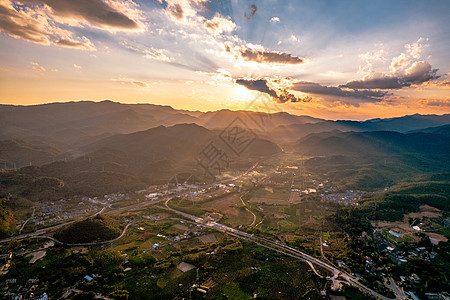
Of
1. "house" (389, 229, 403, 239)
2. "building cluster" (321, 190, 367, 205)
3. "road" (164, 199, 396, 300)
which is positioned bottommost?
"building cluster" (321, 190, 367, 205)

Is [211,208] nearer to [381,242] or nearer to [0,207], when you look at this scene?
[381,242]

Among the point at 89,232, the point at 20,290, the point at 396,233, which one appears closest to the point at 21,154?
the point at 89,232

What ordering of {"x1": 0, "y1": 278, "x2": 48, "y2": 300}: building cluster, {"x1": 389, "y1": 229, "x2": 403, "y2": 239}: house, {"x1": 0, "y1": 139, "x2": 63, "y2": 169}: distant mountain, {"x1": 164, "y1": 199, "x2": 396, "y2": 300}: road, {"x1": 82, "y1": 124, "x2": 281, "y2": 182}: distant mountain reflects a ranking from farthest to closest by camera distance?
{"x1": 0, "y1": 139, "x2": 63, "y2": 169}: distant mountain, {"x1": 82, "y1": 124, "x2": 281, "y2": 182}: distant mountain, {"x1": 389, "y1": 229, "x2": 403, "y2": 239}: house, {"x1": 164, "y1": 199, "x2": 396, "y2": 300}: road, {"x1": 0, "y1": 278, "x2": 48, "y2": 300}: building cluster

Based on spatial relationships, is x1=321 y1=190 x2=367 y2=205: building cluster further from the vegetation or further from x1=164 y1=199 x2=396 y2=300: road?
the vegetation

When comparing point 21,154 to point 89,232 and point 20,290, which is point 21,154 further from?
point 20,290

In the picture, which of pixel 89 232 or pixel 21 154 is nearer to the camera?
pixel 89 232

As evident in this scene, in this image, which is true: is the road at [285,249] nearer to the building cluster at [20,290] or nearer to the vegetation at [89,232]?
the vegetation at [89,232]

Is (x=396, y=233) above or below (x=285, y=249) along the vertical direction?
below

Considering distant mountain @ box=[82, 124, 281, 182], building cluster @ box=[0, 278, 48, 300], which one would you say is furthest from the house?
distant mountain @ box=[82, 124, 281, 182]

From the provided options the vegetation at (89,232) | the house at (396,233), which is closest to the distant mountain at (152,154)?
the vegetation at (89,232)

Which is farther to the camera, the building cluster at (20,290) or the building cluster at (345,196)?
the building cluster at (345,196)

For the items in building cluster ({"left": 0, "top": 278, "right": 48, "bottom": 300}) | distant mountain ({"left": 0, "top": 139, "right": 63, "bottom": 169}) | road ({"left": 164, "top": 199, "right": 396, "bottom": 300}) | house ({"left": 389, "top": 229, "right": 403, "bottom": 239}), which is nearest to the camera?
building cluster ({"left": 0, "top": 278, "right": 48, "bottom": 300})

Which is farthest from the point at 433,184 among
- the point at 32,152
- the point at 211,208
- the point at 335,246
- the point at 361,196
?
the point at 32,152
